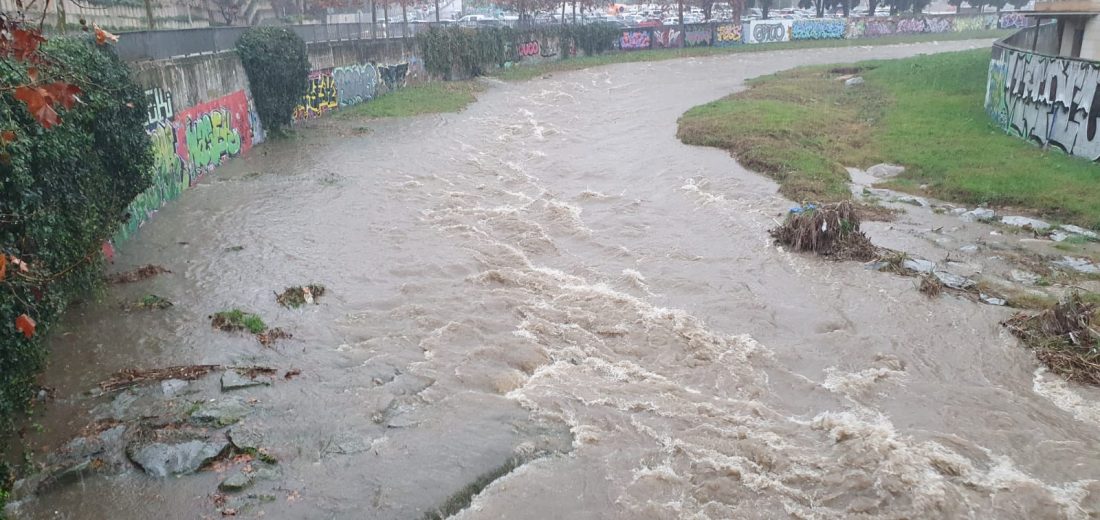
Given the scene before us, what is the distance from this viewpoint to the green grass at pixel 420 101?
35.9 metres

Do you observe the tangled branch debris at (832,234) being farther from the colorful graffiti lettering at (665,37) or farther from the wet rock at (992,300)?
the colorful graffiti lettering at (665,37)

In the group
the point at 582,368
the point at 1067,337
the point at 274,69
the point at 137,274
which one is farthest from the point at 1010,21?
the point at 137,274

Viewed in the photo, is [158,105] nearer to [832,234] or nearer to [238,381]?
[238,381]

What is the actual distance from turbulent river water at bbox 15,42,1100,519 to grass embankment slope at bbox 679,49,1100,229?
4362 mm

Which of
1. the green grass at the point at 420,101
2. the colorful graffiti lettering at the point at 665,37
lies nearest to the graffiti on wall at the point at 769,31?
the colorful graffiti lettering at the point at 665,37

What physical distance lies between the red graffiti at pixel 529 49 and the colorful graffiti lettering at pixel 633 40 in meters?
12.2

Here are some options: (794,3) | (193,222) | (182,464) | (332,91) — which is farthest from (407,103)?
(794,3)

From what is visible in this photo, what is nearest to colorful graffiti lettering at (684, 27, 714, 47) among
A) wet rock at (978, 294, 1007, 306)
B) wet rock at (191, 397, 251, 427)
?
wet rock at (978, 294, 1007, 306)

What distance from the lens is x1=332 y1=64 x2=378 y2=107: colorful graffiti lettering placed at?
3666 centimetres

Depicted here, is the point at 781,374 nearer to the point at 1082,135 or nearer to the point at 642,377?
the point at 642,377

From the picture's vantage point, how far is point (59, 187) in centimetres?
1152

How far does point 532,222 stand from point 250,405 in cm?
986

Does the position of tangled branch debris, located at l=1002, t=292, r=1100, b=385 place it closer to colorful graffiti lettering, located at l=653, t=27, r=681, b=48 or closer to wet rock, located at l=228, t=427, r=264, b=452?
wet rock, located at l=228, t=427, r=264, b=452

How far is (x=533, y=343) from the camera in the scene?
488 inches
